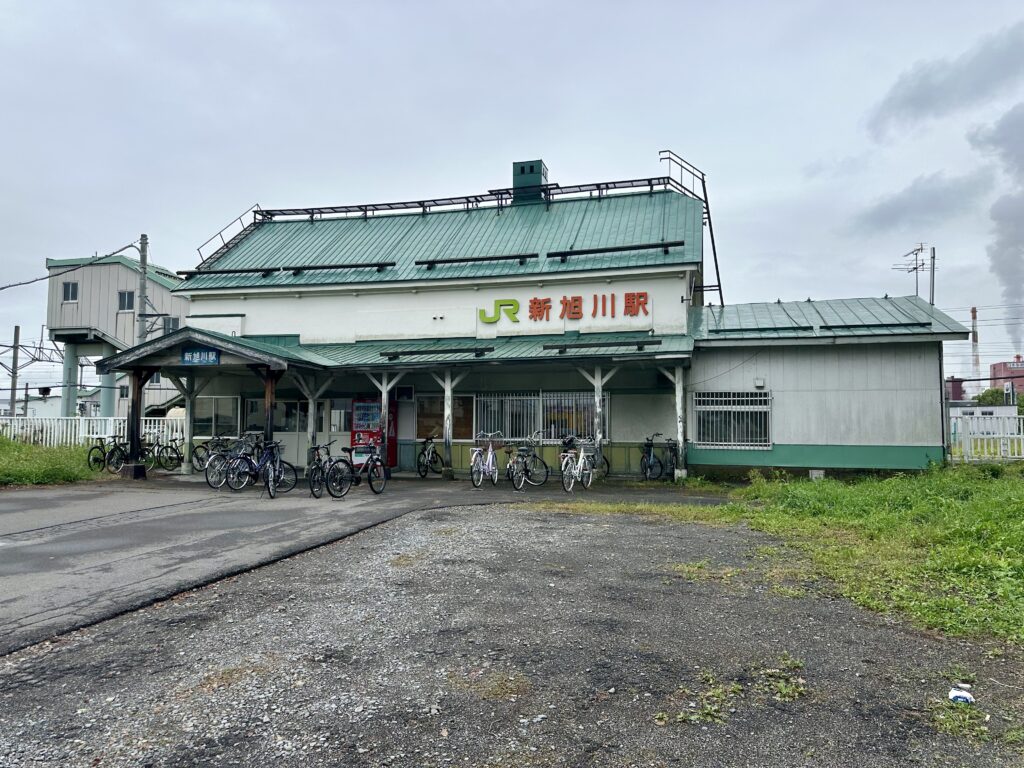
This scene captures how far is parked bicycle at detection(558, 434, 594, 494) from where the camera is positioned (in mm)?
13656

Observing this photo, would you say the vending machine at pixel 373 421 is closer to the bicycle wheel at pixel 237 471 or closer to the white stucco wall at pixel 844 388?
the bicycle wheel at pixel 237 471

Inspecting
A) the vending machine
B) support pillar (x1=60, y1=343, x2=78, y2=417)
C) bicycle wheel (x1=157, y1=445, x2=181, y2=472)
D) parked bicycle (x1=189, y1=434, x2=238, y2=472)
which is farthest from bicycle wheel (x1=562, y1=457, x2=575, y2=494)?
support pillar (x1=60, y1=343, x2=78, y2=417)

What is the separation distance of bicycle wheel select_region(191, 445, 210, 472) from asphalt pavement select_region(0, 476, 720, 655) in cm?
299

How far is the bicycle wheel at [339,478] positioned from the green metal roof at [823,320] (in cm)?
834

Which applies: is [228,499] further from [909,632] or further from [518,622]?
[909,632]

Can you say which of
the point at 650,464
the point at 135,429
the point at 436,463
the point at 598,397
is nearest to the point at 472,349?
the point at 436,463

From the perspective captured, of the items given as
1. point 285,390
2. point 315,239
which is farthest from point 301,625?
point 315,239

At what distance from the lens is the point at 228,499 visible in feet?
39.4

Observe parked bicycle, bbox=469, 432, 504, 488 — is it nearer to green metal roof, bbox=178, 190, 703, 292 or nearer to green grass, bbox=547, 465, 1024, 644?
green grass, bbox=547, 465, 1024, 644

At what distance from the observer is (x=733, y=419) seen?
15.4 m

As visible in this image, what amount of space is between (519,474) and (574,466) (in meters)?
1.23

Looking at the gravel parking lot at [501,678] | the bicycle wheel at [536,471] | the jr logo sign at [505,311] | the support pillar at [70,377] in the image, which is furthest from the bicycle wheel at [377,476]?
the support pillar at [70,377]

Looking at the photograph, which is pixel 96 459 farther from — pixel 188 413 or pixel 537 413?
pixel 537 413

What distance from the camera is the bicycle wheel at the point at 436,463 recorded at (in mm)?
17188
